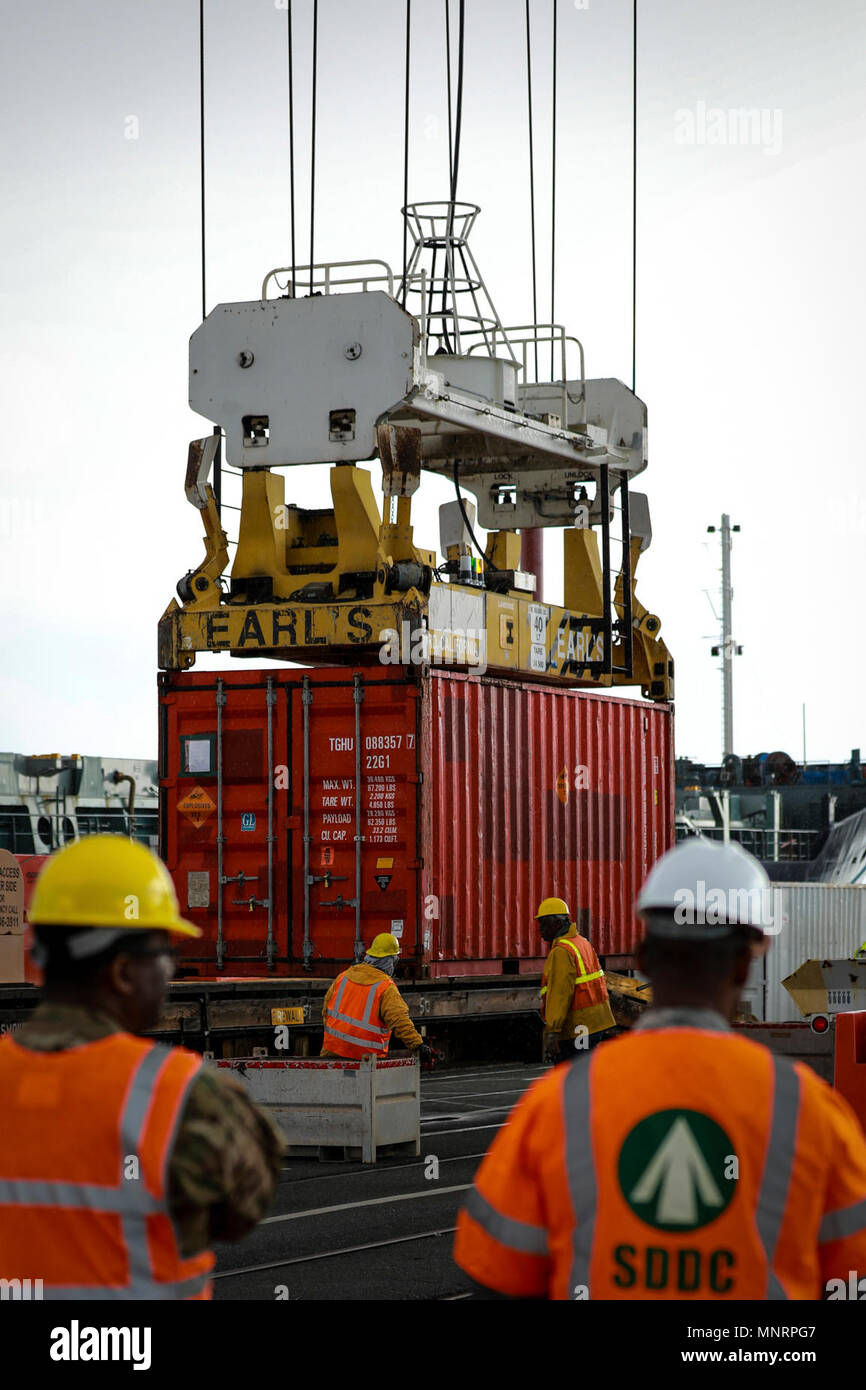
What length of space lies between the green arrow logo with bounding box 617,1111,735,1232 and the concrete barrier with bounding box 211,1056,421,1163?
32.5 ft

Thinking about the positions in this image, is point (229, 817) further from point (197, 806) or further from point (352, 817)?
point (352, 817)

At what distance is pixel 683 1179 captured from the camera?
9.32 feet

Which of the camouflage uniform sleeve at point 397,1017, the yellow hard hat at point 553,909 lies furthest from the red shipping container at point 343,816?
the yellow hard hat at point 553,909

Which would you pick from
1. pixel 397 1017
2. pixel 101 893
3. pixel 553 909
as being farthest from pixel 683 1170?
pixel 397 1017

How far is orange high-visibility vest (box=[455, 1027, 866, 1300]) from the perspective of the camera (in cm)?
285

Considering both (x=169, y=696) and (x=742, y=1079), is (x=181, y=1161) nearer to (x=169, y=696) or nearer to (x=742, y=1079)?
(x=742, y=1079)

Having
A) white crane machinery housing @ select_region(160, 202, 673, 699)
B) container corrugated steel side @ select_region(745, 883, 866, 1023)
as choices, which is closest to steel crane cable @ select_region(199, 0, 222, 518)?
white crane machinery housing @ select_region(160, 202, 673, 699)

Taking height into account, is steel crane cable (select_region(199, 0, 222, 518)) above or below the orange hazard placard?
above

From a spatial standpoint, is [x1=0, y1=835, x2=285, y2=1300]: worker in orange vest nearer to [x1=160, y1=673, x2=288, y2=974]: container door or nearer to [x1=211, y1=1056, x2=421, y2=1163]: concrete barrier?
[x1=211, y1=1056, x2=421, y2=1163]: concrete barrier

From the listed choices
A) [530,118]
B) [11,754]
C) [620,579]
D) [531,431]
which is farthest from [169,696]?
[11,754]

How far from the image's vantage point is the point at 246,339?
664 inches

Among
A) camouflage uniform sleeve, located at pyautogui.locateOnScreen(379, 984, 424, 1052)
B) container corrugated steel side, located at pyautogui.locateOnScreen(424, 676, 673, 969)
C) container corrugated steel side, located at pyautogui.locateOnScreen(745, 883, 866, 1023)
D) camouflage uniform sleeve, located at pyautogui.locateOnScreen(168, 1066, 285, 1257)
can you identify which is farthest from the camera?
container corrugated steel side, located at pyautogui.locateOnScreen(745, 883, 866, 1023)

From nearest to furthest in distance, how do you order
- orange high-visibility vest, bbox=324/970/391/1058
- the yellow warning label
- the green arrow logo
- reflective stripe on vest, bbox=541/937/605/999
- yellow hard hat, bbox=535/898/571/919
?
the green arrow logo, reflective stripe on vest, bbox=541/937/605/999, yellow hard hat, bbox=535/898/571/919, orange high-visibility vest, bbox=324/970/391/1058, the yellow warning label

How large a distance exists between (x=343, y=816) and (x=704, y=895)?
525 inches
